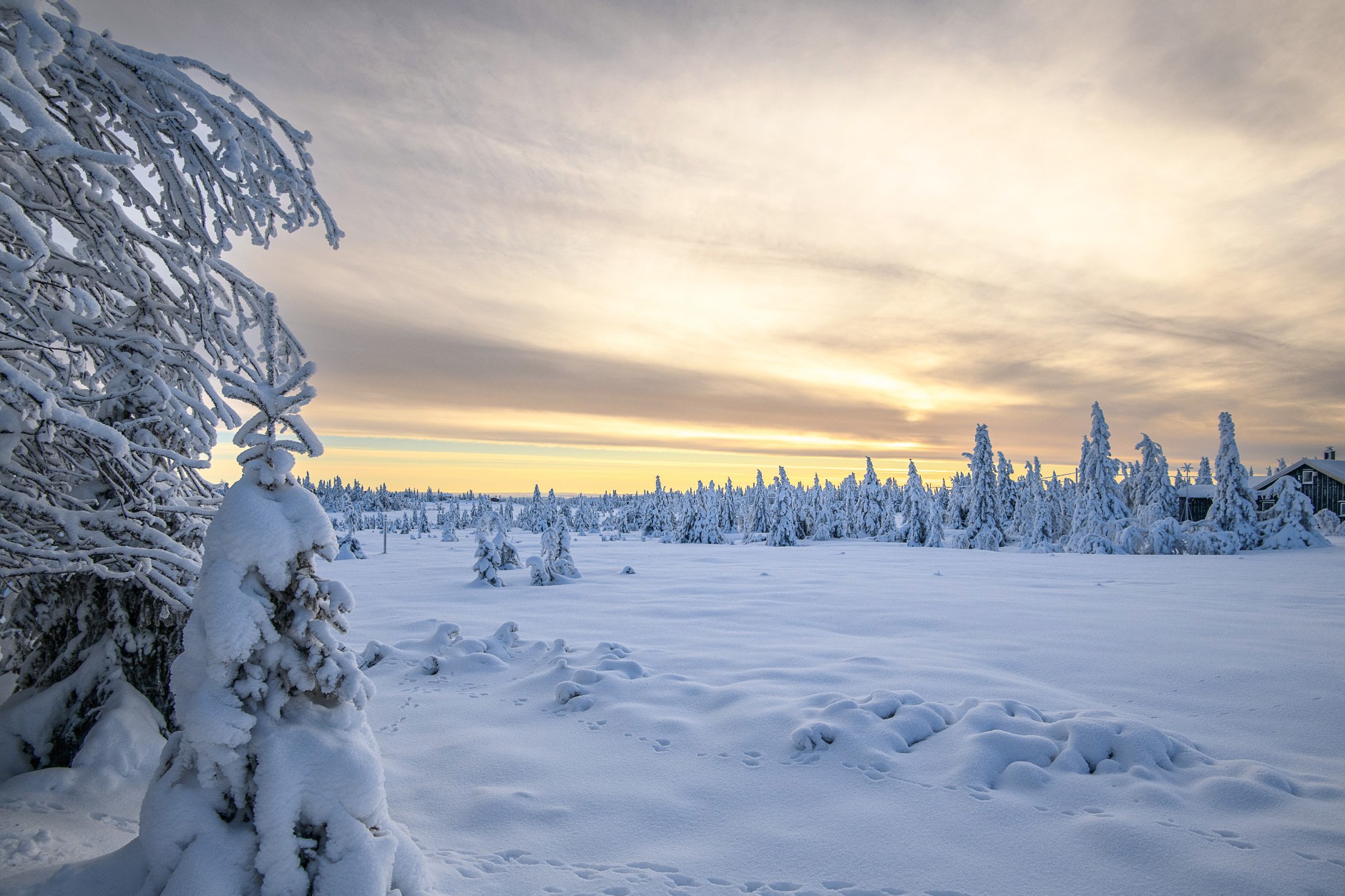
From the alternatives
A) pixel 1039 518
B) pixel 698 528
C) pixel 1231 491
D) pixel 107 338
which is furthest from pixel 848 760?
pixel 698 528

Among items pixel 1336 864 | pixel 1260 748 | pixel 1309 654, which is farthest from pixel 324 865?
pixel 1309 654

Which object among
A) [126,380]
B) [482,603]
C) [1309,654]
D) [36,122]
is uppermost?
[36,122]

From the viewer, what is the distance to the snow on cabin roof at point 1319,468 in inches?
1654

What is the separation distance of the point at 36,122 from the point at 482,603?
14.3m

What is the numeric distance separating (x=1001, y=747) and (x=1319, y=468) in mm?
57332

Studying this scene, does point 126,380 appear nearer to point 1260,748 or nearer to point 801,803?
point 801,803

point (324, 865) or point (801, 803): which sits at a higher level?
point (324, 865)

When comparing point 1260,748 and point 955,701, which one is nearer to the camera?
point 1260,748

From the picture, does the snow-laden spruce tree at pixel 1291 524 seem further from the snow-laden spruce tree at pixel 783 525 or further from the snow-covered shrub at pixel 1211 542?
the snow-laden spruce tree at pixel 783 525

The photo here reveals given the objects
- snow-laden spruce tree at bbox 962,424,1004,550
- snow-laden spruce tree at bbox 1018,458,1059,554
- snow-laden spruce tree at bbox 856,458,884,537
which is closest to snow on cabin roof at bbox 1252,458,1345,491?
snow-laden spruce tree at bbox 1018,458,1059,554

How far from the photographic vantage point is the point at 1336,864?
376 centimetres

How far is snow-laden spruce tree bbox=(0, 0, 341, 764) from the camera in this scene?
3.31 metres

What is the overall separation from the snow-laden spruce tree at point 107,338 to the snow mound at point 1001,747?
5641mm

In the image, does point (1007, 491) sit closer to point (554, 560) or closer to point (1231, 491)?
point (1231, 491)
